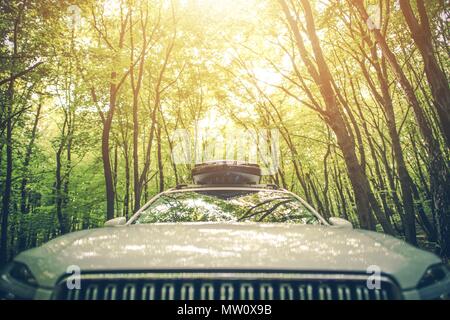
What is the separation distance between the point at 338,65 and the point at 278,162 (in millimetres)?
10816

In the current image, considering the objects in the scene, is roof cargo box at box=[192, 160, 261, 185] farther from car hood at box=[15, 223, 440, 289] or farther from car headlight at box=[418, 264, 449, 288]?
car headlight at box=[418, 264, 449, 288]

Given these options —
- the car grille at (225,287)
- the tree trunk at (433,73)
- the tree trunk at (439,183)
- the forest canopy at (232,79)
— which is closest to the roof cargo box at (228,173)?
Answer: the forest canopy at (232,79)

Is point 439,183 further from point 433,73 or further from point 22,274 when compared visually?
point 22,274

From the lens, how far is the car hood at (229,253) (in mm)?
1860

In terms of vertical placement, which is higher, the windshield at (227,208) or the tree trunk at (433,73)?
the tree trunk at (433,73)

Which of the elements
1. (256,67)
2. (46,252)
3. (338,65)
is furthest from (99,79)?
(46,252)

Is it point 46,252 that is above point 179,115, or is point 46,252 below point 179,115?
below

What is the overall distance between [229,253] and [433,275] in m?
1.17

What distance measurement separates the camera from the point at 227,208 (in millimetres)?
3695

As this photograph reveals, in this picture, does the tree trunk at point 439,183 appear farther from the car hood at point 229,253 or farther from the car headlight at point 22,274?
the car headlight at point 22,274

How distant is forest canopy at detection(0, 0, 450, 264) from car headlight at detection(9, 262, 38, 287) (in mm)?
6261

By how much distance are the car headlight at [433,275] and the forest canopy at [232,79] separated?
4.70 m
